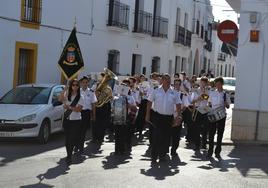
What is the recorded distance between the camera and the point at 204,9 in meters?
46.4

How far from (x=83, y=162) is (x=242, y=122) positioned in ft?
18.0

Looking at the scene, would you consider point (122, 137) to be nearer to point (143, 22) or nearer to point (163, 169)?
point (163, 169)

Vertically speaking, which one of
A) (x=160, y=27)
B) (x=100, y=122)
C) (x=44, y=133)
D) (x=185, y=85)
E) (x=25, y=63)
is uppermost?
(x=160, y=27)

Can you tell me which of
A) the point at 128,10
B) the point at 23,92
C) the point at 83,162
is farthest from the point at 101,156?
the point at 128,10

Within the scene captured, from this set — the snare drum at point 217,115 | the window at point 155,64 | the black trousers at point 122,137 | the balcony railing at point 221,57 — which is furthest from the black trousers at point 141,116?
the balcony railing at point 221,57

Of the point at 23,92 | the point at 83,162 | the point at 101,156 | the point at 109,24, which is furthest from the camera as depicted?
the point at 109,24

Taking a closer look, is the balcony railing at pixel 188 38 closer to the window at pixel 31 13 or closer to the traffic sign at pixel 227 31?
the window at pixel 31 13

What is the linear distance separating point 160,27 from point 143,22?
2796mm

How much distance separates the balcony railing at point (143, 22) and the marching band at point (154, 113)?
1305 centimetres

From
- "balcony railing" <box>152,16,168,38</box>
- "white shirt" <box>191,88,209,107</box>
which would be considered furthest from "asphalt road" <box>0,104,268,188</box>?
"balcony railing" <box>152,16,168,38</box>

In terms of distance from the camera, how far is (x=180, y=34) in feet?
117

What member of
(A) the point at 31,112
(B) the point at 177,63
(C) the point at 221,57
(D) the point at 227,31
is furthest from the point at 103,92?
(C) the point at 221,57

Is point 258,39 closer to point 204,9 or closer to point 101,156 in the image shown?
point 101,156

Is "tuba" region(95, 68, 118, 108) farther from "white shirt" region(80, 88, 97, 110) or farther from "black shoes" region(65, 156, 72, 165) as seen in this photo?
"black shoes" region(65, 156, 72, 165)
